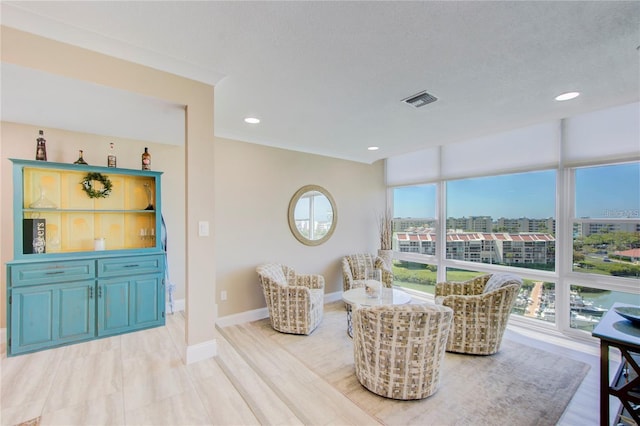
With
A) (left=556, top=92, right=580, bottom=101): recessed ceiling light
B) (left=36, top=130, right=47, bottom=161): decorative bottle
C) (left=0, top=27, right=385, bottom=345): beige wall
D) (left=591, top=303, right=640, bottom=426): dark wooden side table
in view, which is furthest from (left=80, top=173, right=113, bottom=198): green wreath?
(left=556, top=92, right=580, bottom=101): recessed ceiling light

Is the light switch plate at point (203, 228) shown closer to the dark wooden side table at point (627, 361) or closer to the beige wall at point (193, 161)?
the beige wall at point (193, 161)

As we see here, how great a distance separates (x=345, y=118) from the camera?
3221 millimetres

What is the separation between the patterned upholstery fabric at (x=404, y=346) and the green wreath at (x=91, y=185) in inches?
126

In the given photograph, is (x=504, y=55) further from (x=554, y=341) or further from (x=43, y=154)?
(x=43, y=154)

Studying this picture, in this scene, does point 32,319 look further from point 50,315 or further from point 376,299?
point 376,299

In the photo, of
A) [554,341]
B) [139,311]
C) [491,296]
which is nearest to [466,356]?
[491,296]

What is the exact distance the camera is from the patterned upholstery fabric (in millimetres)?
2127

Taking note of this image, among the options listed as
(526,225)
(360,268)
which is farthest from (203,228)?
(526,225)

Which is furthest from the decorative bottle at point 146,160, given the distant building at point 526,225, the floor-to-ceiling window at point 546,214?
the distant building at point 526,225

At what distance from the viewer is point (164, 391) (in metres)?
2.00

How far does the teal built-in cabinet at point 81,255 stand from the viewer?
264 centimetres

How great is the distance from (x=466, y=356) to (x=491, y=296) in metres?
0.72

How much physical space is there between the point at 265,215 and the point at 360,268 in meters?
2.00

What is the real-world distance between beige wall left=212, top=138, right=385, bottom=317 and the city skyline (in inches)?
51.8
